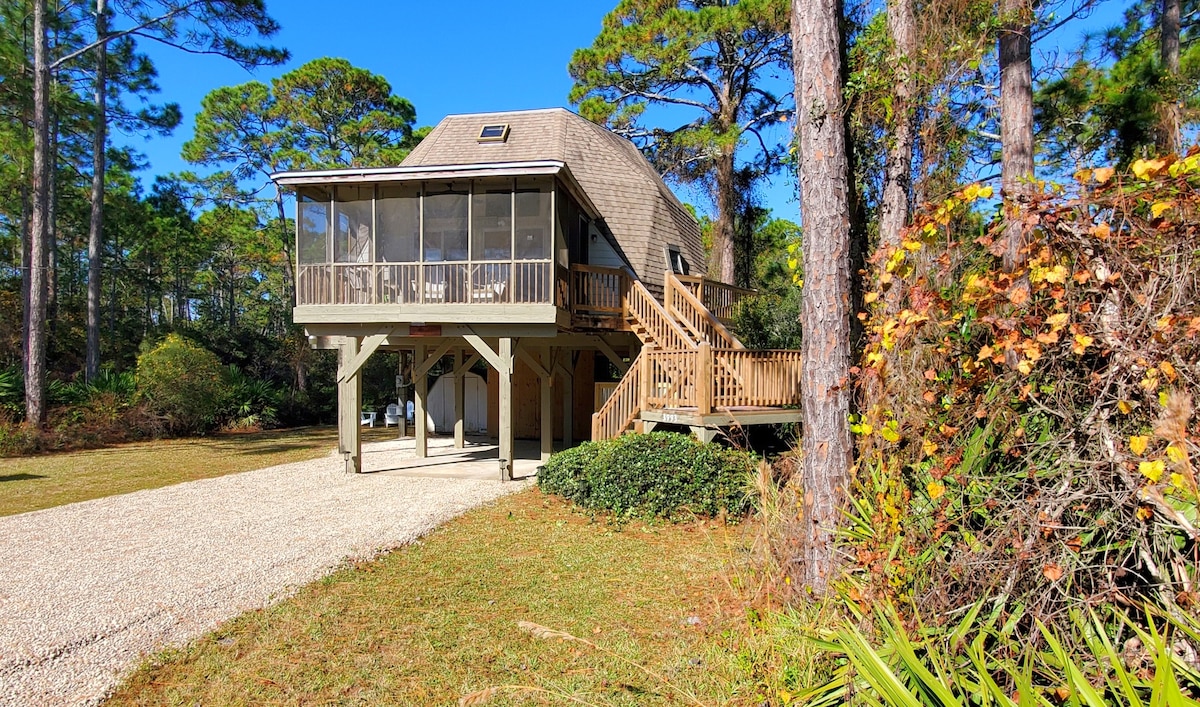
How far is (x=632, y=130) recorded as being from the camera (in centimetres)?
1941

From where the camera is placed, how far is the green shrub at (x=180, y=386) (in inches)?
694

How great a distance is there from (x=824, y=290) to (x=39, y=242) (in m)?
20.0

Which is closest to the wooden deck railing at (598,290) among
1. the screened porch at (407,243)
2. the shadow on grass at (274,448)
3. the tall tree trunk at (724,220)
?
→ the screened porch at (407,243)

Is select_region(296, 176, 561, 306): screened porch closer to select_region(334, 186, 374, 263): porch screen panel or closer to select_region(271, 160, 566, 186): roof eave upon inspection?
select_region(334, 186, 374, 263): porch screen panel

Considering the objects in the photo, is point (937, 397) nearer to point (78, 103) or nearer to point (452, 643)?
point (452, 643)

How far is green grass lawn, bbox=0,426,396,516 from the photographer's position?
34.2ft

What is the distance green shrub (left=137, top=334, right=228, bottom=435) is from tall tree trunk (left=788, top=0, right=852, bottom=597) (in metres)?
18.9

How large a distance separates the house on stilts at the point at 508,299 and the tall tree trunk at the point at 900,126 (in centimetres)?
354

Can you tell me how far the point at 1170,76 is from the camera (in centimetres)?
955

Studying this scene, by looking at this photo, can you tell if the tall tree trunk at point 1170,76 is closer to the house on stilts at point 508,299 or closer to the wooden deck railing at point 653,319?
the house on stilts at point 508,299

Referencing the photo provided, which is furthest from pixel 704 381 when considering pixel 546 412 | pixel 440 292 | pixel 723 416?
pixel 440 292

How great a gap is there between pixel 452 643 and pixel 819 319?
11.6 feet

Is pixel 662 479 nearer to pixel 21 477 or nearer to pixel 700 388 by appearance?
pixel 700 388

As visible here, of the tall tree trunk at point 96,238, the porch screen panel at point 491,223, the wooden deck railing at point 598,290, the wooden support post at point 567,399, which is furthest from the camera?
the tall tree trunk at point 96,238
